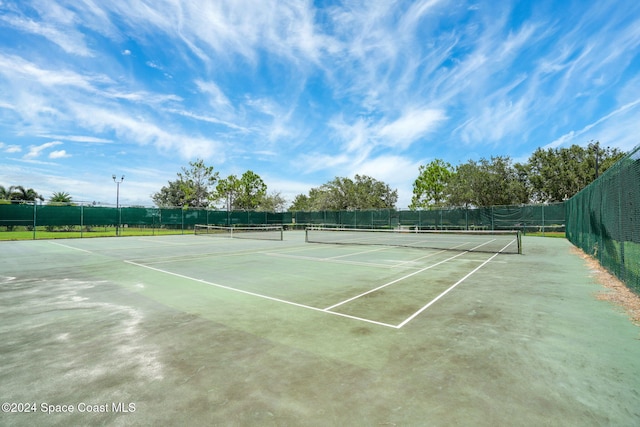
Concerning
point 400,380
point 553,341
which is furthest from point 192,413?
point 553,341

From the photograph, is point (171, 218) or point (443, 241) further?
point (171, 218)

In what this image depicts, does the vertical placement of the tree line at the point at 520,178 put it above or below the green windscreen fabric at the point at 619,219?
above

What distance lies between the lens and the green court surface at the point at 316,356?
8.53ft

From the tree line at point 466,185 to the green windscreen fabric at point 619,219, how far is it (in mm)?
26483

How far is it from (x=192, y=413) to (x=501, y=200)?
43.8m

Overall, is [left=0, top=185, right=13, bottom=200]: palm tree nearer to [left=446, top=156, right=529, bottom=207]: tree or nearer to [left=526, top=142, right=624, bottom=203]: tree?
[left=446, top=156, right=529, bottom=207]: tree

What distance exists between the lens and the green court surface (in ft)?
8.53

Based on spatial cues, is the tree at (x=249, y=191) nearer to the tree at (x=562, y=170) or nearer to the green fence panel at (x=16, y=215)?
the green fence panel at (x=16, y=215)

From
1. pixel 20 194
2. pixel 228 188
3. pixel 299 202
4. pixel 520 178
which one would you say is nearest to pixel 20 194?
pixel 20 194

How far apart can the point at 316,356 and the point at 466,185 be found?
136ft

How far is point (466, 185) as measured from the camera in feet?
132

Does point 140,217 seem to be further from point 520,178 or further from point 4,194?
point 520,178

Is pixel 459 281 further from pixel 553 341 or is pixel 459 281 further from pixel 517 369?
pixel 517 369

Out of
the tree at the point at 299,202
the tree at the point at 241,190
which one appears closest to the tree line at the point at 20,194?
the tree at the point at 241,190
